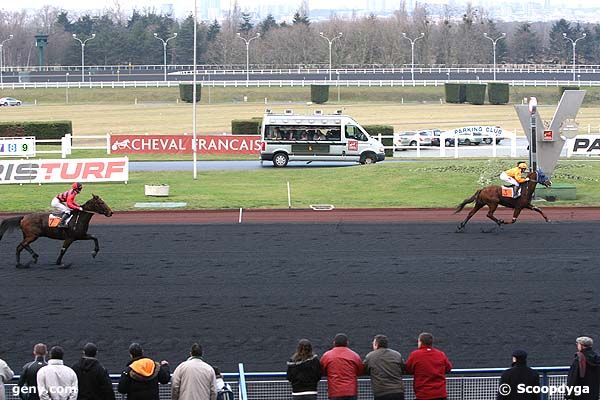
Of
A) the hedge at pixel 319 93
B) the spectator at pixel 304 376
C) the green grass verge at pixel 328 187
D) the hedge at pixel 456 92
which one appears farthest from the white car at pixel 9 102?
the spectator at pixel 304 376

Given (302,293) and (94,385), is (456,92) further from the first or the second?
(94,385)

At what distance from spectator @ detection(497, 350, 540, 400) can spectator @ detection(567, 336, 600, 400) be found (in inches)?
13.4

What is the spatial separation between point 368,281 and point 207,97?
77.3 meters

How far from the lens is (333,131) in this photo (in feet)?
137

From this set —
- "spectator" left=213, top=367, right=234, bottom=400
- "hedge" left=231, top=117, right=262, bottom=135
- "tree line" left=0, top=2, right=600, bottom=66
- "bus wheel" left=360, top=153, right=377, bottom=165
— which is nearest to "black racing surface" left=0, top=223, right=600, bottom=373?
"spectator" left=213, top=367, right=234, bottom=400

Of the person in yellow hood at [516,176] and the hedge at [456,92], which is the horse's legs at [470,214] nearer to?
the person in yellow hood at [516,176]

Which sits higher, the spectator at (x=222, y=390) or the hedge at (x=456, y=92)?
the hedge at (x=456, y=92)

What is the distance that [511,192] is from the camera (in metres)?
24.7

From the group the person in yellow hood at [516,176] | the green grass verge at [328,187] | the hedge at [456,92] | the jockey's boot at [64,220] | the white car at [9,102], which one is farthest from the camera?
the white car at [9,102]

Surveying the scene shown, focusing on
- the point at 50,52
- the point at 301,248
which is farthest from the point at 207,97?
the point at 301,248

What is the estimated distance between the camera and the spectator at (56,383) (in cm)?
1003

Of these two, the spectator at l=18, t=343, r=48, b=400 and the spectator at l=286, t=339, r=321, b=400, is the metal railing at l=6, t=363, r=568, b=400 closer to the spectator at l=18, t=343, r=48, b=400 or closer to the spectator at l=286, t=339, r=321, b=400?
the spectator at l=286, t=339, r=321, b=400

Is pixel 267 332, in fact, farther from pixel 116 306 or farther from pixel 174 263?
pixel 174 263

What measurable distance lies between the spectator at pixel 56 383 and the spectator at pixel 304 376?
6.76 ft
